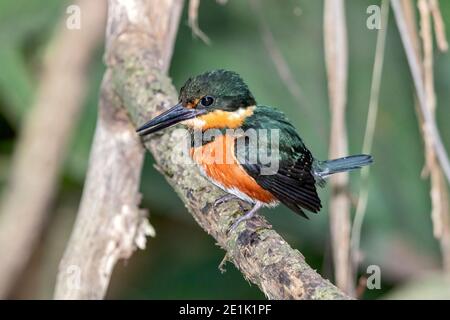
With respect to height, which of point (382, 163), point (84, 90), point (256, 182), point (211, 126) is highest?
point (84, 90)

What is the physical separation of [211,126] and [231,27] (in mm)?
1523

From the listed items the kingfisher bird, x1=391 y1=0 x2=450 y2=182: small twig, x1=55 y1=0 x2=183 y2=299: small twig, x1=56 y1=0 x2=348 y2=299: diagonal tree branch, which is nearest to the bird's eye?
the kingfisher bird

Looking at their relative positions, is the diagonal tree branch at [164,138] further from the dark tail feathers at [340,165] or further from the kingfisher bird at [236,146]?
the dark tail feathers at [340,165]

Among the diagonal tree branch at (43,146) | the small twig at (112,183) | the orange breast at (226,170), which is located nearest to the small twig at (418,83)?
the orange breast at (226,170)

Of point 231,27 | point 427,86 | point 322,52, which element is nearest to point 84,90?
point 231,27

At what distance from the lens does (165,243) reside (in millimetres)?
4984

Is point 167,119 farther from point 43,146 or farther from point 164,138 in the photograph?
point 43,146

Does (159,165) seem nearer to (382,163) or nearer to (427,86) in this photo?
(427,86)

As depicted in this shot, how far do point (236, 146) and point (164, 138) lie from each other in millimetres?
286

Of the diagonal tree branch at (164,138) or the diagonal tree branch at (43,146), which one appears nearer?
the diagonal tree branch at (164,138)

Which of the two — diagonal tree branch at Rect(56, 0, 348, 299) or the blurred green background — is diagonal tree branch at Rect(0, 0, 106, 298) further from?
diagonal tree branch at Rect(56, 0, 348, 299)

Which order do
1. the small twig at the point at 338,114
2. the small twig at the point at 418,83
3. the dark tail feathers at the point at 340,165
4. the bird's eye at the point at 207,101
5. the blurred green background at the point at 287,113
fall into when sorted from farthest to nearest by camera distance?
1. the blurred green background at the point at 287,113
2. the dark tail feathers at the point at 340,165
3. the bird's eye at the point at 207,101
4. the small twig at the point at 338,114
5. the small twig at the point at 418,83

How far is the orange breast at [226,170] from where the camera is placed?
289 cm

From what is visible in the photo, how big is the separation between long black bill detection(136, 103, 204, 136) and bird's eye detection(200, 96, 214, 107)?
0.26 feet
